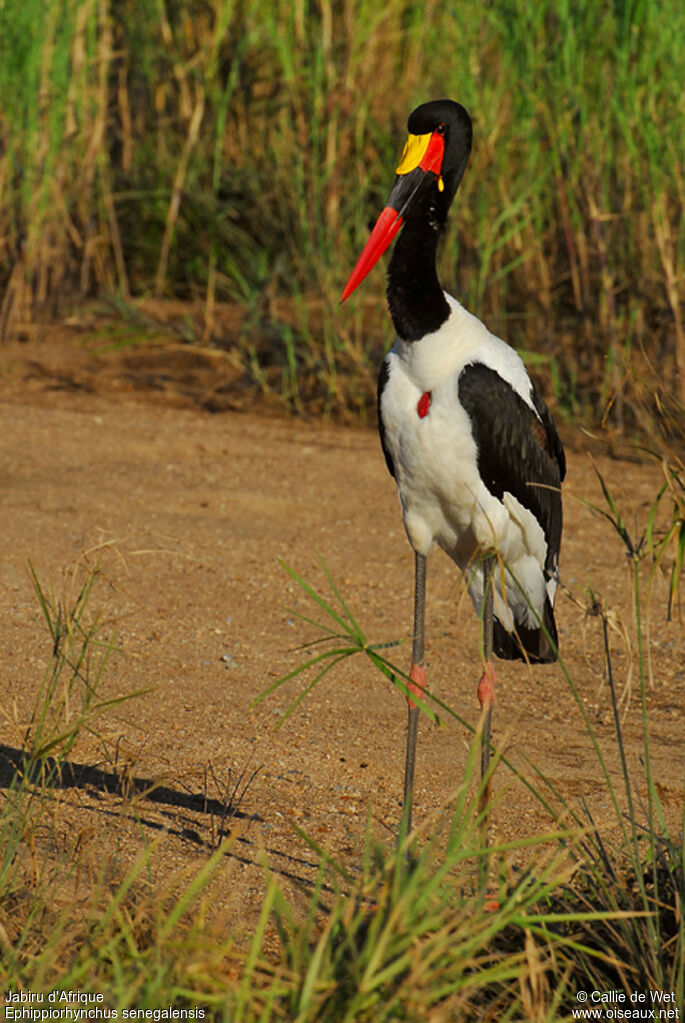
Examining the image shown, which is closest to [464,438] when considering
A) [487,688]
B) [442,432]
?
[442,432]

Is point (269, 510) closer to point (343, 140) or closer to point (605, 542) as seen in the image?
point (605, 542)

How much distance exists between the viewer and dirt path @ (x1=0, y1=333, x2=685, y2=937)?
3014 mm

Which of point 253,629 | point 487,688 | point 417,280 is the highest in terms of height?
point 417,280

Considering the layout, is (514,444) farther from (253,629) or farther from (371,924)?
(371,924)

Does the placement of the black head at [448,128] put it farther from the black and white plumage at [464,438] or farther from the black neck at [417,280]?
the black and white plumage at [464,438]

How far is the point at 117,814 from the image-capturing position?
2.86 m

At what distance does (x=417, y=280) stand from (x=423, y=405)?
29 centimetres

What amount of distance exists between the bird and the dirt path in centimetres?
31

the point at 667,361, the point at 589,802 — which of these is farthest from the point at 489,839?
the point at 667,361

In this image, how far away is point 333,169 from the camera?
625 centimetres

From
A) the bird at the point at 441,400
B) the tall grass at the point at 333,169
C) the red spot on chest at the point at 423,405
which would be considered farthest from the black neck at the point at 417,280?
the tall grass at the point at 333,169

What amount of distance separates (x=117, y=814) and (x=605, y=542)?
8.51 feet

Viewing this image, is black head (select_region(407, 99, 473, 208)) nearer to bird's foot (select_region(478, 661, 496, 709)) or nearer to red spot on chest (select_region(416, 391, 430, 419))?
red spot on chest (select_region(416, 391, 430, 419))

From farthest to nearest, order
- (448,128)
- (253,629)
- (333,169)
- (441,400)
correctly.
→ 1. (333,169)
2. (253,629)
3. (448,128)
4. (441,400)
